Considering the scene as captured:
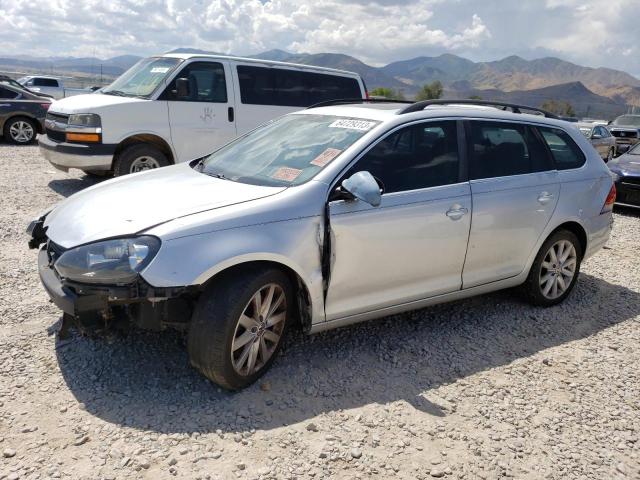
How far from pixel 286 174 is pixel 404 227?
0.86m

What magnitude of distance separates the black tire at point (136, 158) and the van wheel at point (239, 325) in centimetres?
519

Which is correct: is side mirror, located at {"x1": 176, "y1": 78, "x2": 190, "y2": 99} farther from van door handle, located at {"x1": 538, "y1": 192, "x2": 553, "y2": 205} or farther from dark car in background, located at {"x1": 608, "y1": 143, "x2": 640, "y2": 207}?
dark car in background, located at {"x1": 608, "y1": 143, "x2": 640, "y2": 207}

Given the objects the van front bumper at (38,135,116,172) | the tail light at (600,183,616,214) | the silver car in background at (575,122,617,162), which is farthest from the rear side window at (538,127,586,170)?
the silver car in background at (575,122,617,162)

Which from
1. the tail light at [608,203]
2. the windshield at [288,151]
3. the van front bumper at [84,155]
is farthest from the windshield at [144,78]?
the tail light at [608,203]

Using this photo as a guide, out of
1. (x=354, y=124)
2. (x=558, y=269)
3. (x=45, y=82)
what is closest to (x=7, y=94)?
(x=354, y=124)

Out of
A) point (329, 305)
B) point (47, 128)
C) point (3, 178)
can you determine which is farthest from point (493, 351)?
point (3, 178)

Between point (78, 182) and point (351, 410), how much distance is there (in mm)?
7570

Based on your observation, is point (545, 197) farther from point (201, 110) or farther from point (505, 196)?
point (201, 110)

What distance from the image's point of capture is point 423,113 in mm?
4043

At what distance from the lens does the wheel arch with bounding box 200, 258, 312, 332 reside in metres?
3.12

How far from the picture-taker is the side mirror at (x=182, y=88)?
8055mm

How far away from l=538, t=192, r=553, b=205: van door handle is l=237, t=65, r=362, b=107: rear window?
17.6 ft

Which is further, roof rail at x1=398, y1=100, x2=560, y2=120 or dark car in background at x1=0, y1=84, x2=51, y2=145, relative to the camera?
dark car in background at x1=0, y1=84, x2=51, y2=145

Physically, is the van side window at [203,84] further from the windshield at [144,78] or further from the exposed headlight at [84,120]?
the exposed headlight at [84,120]
